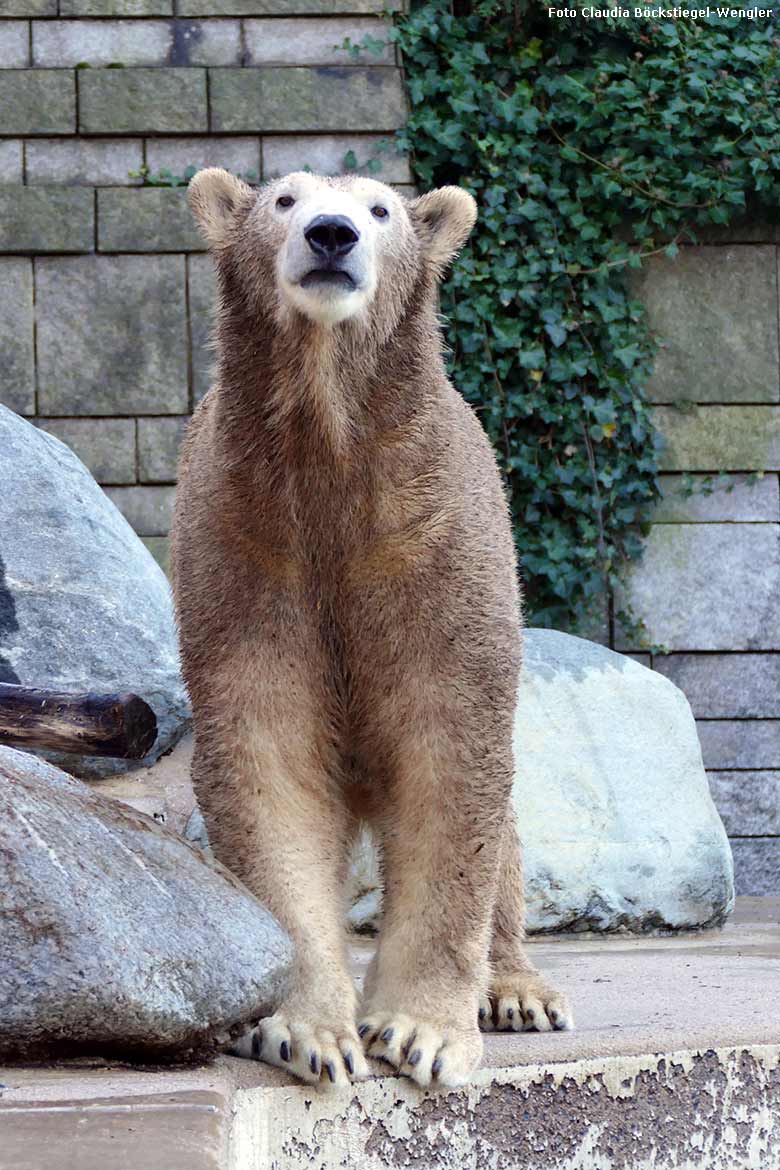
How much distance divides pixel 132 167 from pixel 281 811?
4.75m

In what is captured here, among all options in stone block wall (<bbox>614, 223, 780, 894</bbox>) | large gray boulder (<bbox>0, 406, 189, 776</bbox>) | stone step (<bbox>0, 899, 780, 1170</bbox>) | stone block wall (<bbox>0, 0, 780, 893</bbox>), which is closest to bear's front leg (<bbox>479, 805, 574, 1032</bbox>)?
stone step (<bbox>0, 899, 780, 1170</bbox>)

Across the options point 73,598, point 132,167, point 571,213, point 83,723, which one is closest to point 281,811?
point 83,723

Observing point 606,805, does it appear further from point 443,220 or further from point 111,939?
point 111,939

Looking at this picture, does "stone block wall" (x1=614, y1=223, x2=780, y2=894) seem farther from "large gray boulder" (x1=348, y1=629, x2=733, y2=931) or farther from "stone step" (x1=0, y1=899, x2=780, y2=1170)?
"stone step" (x1=0, y1=899, x2=780, y2=1170)

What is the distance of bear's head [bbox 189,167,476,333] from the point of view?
279cm

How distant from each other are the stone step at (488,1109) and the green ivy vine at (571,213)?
155 inches

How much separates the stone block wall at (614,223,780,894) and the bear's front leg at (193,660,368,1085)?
14.5 ft

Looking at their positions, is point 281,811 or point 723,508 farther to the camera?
point 723,508

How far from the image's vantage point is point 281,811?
2.91 metres

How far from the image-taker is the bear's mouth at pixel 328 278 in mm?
2791

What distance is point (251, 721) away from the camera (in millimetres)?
2900

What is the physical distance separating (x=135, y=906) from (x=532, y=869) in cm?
304

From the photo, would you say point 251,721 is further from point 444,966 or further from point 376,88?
point 376,88

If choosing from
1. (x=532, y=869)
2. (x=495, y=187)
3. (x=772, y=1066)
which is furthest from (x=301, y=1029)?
(x=495, y=187)
